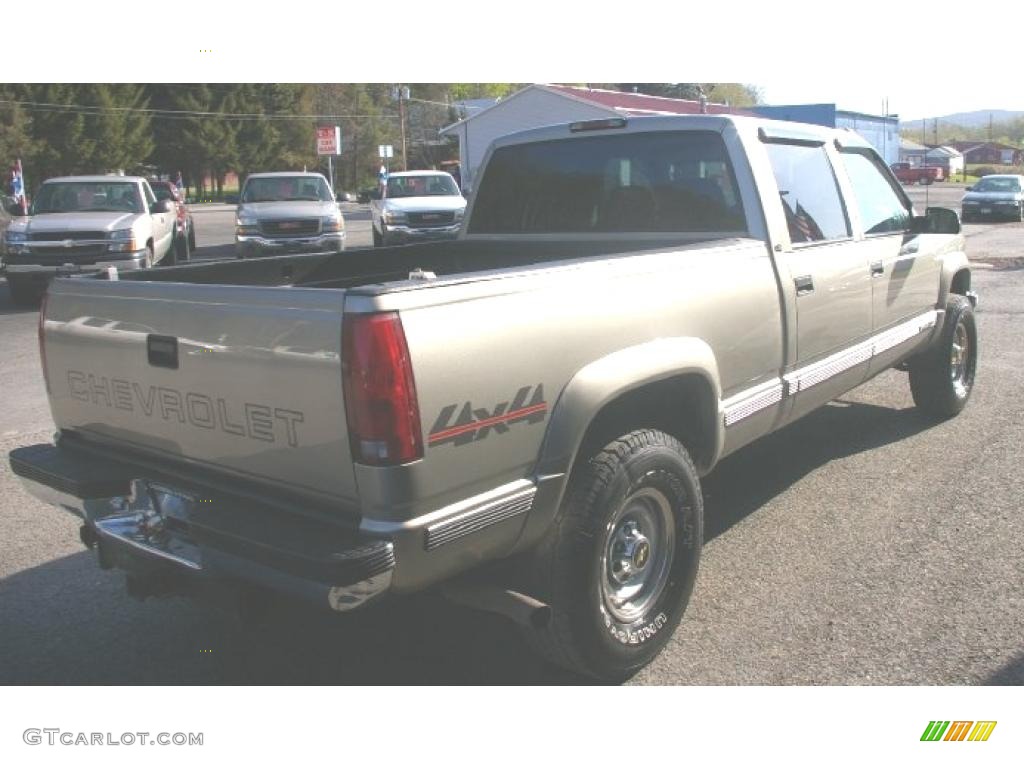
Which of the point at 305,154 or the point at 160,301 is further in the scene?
the point at 305,154

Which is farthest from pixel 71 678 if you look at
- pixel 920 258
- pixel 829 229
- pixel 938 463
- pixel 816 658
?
pixel 920 258

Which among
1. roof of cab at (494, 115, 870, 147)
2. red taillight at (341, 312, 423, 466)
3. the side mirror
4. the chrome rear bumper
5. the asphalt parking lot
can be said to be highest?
roof of cab at (494, 115, 870, 147)

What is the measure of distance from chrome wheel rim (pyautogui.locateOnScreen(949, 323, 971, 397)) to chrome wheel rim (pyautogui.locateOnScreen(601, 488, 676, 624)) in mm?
3797

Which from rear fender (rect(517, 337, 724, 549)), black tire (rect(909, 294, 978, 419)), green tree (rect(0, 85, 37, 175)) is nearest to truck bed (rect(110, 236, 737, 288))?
rear fender (rect(517, 337, 724, 549))

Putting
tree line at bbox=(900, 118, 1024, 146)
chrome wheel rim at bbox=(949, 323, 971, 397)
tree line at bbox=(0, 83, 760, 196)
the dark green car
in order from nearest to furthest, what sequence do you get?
1. chrome wheel rim at bbox=(949, 323, 971, 397)
2. the dark green car
3. tree line at bbox=(0, 83, 760, 196)
4. tree line at bbox=(900, 118, 1024, 146)

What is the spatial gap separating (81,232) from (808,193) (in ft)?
37.6

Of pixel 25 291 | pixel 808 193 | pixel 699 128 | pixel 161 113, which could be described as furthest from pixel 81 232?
pixel 161 113

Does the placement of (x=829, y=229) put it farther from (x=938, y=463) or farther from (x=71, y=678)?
(x=71, y=678)

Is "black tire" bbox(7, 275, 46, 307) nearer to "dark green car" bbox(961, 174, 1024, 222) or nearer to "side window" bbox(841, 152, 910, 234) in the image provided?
"side window" bbox(841, 152, 910, 234)

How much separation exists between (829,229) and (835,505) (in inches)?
56.4

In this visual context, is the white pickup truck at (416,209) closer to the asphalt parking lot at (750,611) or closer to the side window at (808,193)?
the asphalt parking lot at (750,611)

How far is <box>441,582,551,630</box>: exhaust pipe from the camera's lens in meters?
2.90

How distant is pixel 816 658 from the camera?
3.34 meters
